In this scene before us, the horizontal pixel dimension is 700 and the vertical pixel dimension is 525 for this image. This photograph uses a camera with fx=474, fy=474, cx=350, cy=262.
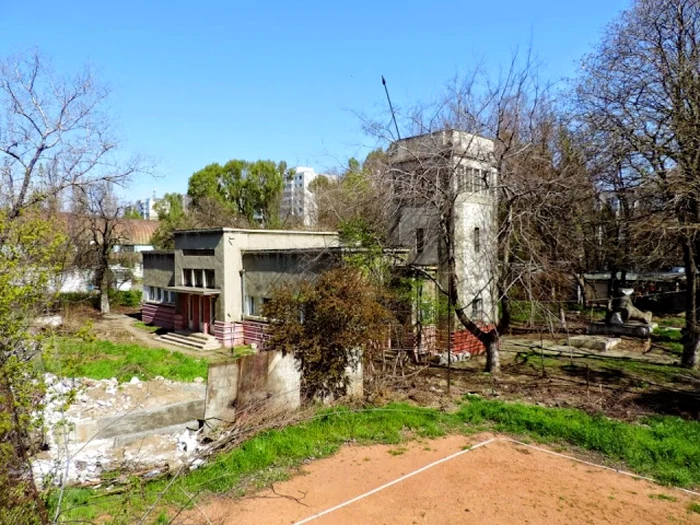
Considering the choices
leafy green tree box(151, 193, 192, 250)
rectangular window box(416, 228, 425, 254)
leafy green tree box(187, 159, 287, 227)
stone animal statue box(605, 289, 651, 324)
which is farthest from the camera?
leafy green tree box(187, 159, 287, 227)

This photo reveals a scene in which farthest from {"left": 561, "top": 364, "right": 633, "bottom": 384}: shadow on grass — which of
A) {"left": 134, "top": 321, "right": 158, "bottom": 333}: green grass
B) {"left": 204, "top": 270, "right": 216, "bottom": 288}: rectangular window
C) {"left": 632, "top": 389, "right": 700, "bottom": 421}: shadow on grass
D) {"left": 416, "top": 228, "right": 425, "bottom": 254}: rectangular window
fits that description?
{"left": 134, "top": 321, "right": 158, "bottom": 333}: green grass

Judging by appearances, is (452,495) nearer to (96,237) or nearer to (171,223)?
(96,237)

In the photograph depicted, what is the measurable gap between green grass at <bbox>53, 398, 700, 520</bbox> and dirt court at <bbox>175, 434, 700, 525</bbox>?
45 cm

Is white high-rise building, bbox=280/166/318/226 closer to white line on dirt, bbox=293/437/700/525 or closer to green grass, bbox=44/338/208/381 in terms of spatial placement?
green grass, bbox=44/338/208/381

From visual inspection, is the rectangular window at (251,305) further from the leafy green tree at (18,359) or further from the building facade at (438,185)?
the leafy green tree at (18,359)

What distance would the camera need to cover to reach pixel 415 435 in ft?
29.9

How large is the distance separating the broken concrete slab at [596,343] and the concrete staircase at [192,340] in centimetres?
1488

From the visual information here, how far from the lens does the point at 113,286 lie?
34.9m

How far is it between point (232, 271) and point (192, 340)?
384 centimetres

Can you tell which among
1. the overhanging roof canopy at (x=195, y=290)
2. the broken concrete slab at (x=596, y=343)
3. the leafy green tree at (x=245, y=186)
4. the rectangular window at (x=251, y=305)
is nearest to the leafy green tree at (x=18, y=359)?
the rectangular window at (x=251, y=305)

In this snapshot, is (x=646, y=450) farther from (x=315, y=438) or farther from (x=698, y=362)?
(x=698, y=362)

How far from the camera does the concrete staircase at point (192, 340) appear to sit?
818 inches

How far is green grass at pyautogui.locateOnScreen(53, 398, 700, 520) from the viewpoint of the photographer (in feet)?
22.9

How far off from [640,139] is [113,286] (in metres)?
33.9
